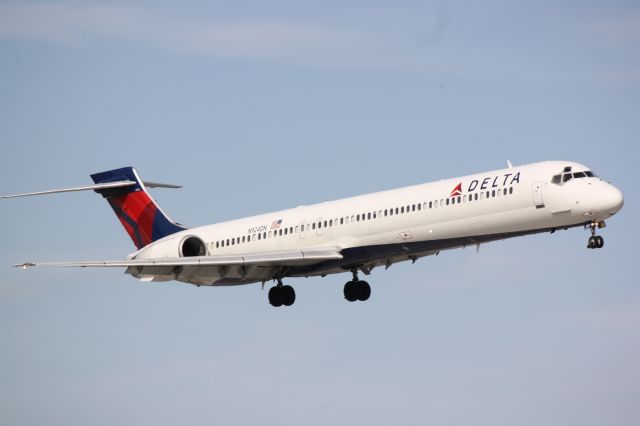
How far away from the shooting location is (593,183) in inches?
1671

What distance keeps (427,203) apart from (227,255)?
868 centimetres

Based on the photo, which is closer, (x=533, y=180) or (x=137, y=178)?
(x=533, y=180)

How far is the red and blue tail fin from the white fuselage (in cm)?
406

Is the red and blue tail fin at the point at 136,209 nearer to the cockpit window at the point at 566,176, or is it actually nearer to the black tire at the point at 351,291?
the black tire at the point at 351,291

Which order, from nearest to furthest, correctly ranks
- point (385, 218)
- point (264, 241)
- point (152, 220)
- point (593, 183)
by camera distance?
point (593, 183) < point (385, 218) < point (264, 241) < point (152, 220)

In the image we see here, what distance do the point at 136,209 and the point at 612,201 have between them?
20254 millimetres

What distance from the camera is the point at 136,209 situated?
5459cm

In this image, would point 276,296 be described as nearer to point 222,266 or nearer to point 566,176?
point 222,266

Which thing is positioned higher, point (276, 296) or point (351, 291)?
point (351, 291)

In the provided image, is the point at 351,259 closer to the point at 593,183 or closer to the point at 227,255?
the point at 227,255

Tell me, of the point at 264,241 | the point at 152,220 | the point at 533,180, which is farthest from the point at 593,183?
the point at 152,220

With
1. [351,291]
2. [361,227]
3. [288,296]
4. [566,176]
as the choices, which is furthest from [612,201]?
[288,296]

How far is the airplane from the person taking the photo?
140ft

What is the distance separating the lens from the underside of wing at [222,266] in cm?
4688
